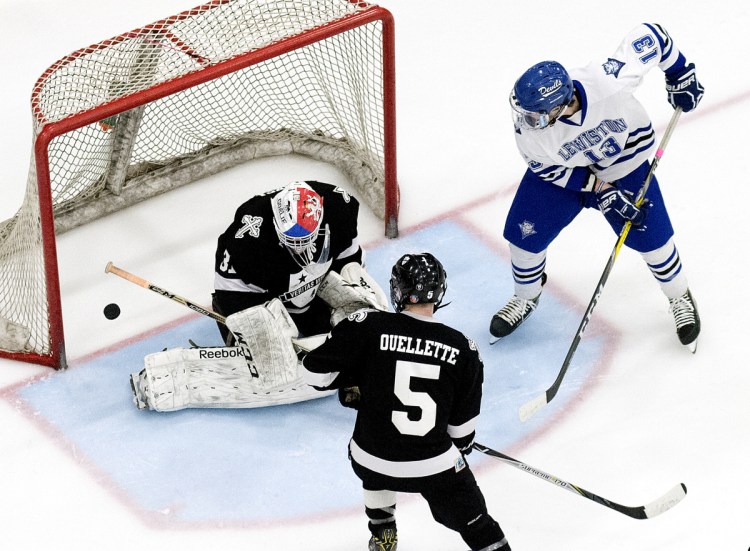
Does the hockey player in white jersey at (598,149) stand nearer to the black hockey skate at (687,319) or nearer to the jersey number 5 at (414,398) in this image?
the black hockey skate at (687,319)

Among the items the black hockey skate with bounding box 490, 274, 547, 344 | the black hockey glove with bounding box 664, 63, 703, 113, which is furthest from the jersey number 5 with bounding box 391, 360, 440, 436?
the black hockey glove with bounding box 664, 63, 703, 113

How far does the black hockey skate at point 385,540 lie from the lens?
4059 millimetres

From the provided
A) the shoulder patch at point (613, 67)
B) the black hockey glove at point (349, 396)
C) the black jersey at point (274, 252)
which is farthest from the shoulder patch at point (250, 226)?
the shoulder patch at point (613, 67)

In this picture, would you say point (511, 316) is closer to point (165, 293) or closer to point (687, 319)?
point (687, 319)

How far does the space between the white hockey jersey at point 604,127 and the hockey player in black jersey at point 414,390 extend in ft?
2.95

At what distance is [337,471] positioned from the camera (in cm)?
447

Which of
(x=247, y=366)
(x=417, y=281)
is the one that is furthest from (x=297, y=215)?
(x=417, y=281)

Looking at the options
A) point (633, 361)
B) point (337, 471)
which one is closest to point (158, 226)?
point (337, 471)

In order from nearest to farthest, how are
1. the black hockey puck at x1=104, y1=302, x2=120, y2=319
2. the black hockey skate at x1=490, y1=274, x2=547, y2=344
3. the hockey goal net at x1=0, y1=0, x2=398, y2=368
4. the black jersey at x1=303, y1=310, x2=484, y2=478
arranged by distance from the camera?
the black jersey at x1=303, y1=310, x2=484, y2=478 < the hockey goal net at x1=0, y1=0, x2=398, y2=368 < the black hockey puck at x1=104, y1=302, x2=120, y2=319 < the black hockey skate at x1=490, y1=274, x2=547, y2=344

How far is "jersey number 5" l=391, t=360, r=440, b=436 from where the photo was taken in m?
3.61

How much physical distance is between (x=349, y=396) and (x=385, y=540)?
46 cm

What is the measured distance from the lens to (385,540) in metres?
4.07

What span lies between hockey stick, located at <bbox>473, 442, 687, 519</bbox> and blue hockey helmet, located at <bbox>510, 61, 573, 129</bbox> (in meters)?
1.00

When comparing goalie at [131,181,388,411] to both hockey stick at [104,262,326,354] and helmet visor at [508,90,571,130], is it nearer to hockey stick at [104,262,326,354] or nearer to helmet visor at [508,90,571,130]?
hockey stick at [104,262,326,354]
